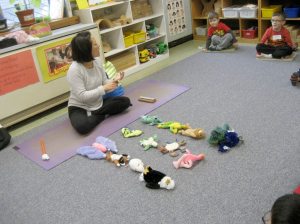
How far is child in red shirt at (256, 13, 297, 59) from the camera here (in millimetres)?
3615

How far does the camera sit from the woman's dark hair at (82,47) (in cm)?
254

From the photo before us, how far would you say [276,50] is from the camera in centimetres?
368

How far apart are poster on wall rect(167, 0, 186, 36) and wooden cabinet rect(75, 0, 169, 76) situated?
0.48 metres

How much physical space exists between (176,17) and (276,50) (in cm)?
180

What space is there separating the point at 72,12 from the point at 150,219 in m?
2.80

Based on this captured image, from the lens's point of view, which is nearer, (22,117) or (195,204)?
(195,204)

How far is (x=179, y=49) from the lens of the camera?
481 centimetres

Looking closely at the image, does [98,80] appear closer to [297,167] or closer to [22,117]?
[22,117]

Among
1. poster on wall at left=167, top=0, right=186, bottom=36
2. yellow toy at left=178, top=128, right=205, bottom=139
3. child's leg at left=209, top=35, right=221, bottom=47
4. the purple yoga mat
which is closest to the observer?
yellow toy at left=178, top=128, right=205, bottom=139

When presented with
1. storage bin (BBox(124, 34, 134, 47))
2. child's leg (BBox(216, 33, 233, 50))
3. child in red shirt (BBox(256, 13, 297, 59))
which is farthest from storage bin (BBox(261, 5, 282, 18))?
storage bin (BBox(124, 34, 134, 47))

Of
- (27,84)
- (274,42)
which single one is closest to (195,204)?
(27,84)

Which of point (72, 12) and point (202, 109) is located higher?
point (72, 12)

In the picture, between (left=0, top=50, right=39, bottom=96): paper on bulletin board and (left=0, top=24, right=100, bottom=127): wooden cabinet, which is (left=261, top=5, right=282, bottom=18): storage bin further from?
(left=0, top=50, right=39, bottom=96): paper on bulletin board

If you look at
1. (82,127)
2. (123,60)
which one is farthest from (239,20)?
(82,127)
